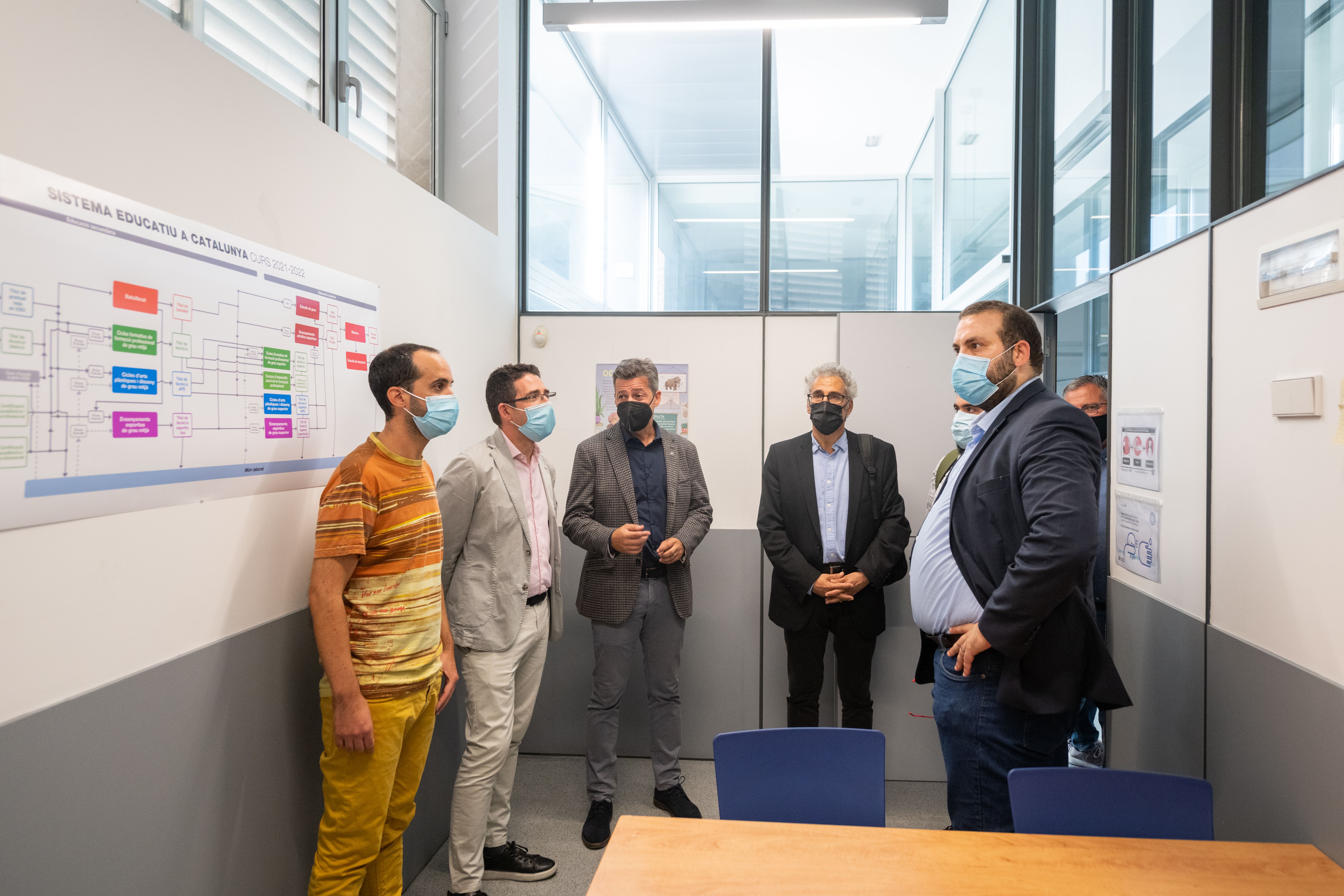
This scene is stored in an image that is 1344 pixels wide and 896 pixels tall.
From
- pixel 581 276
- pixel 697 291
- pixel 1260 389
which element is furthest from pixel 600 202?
pixel 1260 389

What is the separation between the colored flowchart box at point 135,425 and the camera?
141 centimetres

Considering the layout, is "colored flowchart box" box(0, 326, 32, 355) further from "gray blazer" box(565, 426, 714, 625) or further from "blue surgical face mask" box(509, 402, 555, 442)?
"gray blazer" box(565, 426, 714, 625)

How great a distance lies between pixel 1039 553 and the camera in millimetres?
1589

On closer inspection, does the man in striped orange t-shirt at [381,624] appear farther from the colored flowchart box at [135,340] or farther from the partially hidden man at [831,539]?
the partially hidden man at [831,539]

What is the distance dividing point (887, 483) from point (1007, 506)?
129 cm

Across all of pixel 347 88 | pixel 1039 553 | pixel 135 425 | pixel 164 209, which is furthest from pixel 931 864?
pixel 347 88

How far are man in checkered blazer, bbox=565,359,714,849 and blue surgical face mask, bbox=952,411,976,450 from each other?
39.5 inches

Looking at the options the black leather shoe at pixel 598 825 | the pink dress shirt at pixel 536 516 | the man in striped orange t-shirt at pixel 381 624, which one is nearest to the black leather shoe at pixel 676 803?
the black leather shoe at pixel 598 825

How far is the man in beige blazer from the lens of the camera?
7.55 ft

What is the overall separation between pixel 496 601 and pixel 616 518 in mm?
642

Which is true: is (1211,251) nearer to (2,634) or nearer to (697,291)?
(697,291)

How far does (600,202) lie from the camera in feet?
12.3

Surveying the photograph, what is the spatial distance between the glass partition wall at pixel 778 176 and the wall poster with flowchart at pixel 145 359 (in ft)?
5.96

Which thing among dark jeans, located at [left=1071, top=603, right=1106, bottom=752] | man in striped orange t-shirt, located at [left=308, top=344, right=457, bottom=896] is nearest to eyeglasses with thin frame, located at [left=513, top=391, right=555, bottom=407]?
man in striped orange t-shirt, located at [left=308, top=344, right=457, bottom=896]
